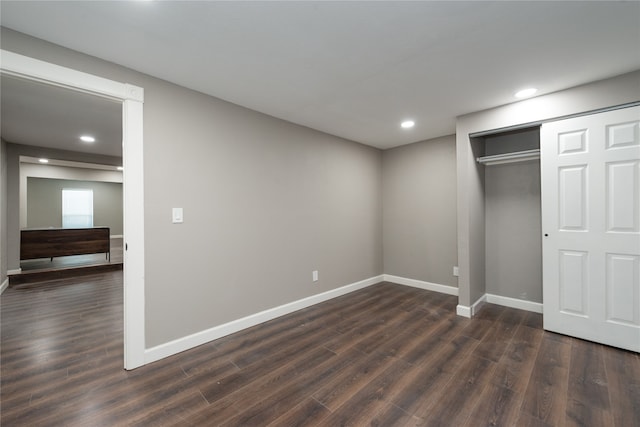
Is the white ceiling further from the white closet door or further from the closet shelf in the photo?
the closet shelf

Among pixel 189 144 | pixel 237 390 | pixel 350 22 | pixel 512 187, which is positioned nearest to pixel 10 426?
pixel 237 390

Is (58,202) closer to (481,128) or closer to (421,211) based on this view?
(421,211)

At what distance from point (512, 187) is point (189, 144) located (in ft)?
12.8

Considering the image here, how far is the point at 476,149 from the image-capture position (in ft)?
11.0

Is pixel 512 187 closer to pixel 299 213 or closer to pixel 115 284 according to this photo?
pixel 299 213

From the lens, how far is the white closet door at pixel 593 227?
7.52ft

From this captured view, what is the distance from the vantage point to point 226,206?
2.75m

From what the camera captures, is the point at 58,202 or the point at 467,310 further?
the point at 58,202

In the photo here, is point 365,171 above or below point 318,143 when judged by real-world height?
below

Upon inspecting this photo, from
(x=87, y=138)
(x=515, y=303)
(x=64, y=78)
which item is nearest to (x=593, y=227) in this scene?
(x=515, y=303)

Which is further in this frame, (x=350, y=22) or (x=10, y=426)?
(x=350, y=22)

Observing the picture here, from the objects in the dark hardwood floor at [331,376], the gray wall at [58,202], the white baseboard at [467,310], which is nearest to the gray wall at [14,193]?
the dark hardwood floor at [331,376]

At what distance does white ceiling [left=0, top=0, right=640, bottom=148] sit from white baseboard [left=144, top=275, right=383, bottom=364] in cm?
236

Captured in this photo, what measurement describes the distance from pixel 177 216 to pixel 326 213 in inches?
79.5
